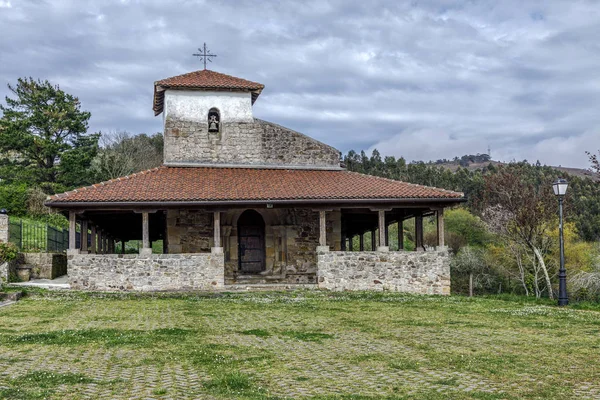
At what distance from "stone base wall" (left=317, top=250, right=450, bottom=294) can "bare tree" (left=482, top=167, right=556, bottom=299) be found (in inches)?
506

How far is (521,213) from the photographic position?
99.1 feet

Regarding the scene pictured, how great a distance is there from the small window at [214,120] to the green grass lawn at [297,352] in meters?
10.5

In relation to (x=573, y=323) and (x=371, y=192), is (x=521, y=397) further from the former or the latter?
(x=371, y=192)

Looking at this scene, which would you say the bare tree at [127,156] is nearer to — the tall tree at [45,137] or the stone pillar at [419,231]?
the tall tree at [45,137]

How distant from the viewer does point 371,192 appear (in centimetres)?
1947

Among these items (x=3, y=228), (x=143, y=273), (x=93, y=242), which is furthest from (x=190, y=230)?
(x=3, y=228)

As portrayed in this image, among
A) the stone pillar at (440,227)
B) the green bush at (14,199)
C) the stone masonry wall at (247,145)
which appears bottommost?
the stone pillar at (440,227)

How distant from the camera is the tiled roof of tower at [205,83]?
23531 millimetres

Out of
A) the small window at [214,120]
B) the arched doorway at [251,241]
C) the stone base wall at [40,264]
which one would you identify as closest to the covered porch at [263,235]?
the arched doorway at [251,241]

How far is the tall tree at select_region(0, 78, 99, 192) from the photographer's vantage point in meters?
36.0

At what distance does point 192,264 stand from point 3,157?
25.6 meters

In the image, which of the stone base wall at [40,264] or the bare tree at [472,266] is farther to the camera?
the bare tree at [472,266]

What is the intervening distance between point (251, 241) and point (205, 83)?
6532 mm

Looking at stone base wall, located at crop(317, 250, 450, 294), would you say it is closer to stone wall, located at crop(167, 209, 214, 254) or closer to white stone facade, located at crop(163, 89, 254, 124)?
stone wall, located at crop(167, 209, 214, 254)
